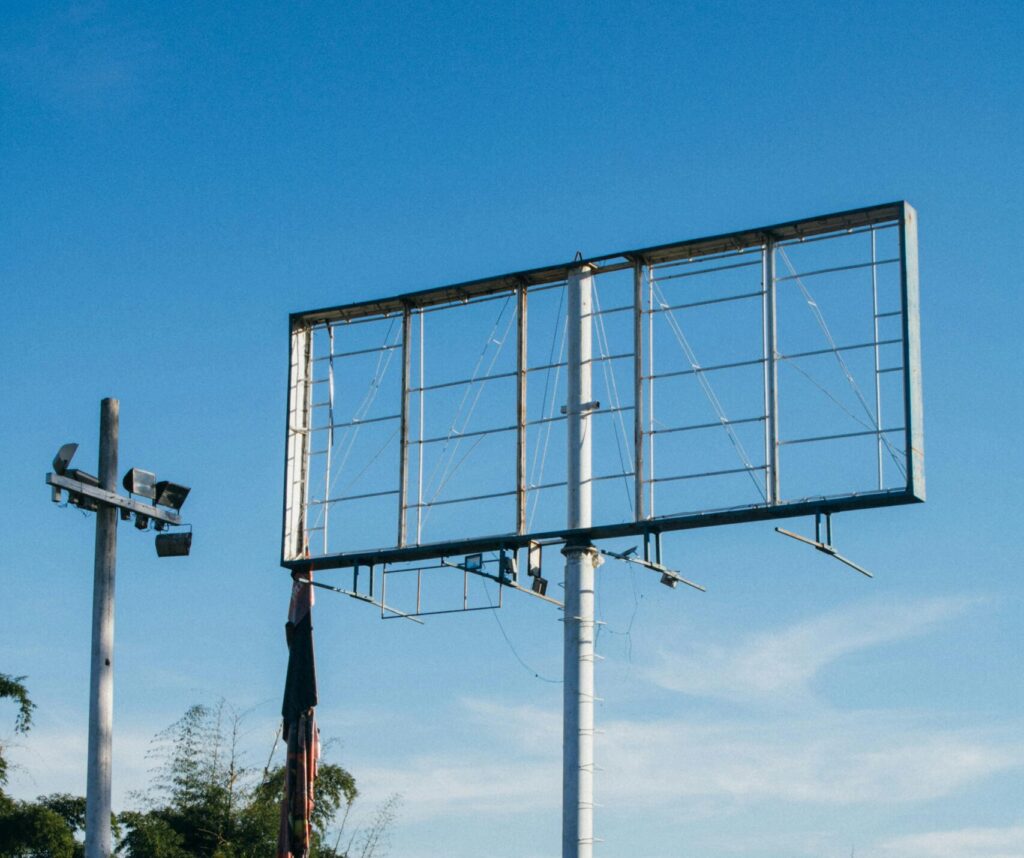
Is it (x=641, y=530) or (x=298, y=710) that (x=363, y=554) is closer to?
(x=298, y=710)

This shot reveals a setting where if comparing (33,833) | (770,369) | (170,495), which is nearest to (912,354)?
(770,369)

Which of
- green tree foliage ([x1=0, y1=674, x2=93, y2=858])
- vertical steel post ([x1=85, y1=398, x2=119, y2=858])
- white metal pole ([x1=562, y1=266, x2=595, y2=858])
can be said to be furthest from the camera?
green tree foliage ([x1=0, y1=674, x2=93, y2=858])

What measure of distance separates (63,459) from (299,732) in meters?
6.05

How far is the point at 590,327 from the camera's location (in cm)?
2377

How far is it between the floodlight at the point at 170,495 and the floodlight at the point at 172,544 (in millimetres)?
354

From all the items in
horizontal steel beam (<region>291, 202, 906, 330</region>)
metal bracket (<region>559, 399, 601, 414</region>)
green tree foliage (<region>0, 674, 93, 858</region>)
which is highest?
horizontal steel beam (<region>291, 202, 906, 330</region>)

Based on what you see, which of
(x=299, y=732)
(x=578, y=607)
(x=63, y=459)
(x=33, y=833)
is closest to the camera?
(x=63, y=459)

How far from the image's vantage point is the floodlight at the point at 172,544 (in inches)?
834

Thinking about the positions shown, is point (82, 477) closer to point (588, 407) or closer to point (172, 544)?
point (172, 544)

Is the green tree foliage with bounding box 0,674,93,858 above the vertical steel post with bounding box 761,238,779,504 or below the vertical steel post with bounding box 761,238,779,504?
below

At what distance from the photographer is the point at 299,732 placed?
24.8 metres

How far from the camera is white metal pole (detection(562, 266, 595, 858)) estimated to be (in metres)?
22.2

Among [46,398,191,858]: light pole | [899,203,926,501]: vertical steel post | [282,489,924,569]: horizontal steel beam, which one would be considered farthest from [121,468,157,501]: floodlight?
[899,203,926,501]: vertical steel post

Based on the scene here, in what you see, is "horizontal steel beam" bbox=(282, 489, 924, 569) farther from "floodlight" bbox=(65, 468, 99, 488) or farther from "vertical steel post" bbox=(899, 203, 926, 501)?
"floodlight" bbox=(65, 468, 99, 488)
